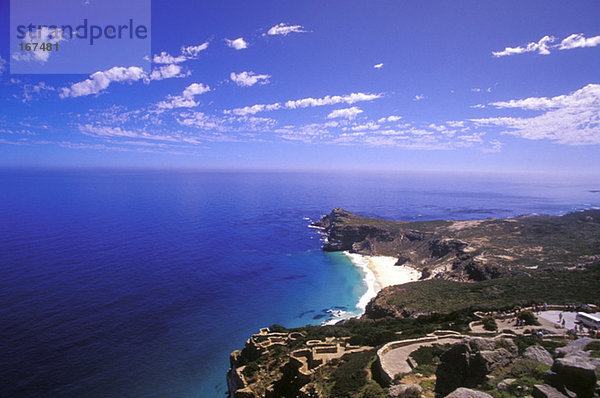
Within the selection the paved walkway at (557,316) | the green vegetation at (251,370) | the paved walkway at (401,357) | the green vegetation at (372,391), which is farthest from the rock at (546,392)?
the green vegetation at (251,370)

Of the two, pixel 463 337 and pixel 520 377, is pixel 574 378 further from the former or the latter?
pixel 463 337

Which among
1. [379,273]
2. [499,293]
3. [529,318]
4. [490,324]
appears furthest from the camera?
[379,273]

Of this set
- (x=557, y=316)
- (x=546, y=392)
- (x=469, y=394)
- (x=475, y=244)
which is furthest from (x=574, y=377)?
(x=475, y=244)

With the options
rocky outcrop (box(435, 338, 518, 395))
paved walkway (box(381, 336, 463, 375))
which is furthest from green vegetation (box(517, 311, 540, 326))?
rocky outcrop (box(435, 338, 518, 395))

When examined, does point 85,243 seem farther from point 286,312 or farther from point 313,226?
point 313,226

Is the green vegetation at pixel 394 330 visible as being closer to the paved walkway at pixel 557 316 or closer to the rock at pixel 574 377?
the paved walkway at pixel 557 316

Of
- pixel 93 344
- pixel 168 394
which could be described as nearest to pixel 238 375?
pixel 168 394
